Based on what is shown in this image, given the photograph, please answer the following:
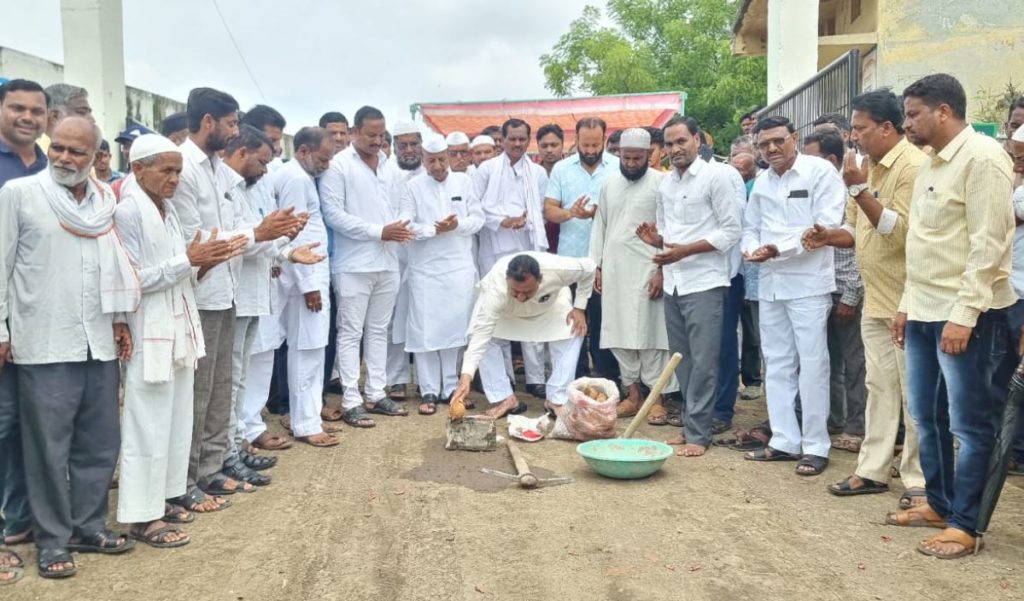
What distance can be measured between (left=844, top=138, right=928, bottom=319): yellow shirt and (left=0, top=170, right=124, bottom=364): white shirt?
152 inches

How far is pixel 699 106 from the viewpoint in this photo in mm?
28000

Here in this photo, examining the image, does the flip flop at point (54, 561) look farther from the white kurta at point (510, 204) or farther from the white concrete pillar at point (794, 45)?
the white concrete pillar at point (794, 45)

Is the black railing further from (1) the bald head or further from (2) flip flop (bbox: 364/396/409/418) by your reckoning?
(2) flip flop (bbox: 364/396/409/418)

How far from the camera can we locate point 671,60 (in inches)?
1222

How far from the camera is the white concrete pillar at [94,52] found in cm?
1109

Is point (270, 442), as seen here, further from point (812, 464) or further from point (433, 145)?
point (812, 464)

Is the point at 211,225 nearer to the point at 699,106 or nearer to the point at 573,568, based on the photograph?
the point at 573,568

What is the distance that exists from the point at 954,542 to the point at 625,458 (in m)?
1.76

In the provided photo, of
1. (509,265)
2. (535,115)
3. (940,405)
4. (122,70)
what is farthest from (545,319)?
(535,115)

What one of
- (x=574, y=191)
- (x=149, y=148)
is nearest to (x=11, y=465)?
(x=149, y=148)

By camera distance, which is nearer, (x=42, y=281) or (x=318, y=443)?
(x=42, y=281)

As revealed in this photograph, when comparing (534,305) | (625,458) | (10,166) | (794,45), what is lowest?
(625,458)

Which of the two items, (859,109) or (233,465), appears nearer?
(859,109)

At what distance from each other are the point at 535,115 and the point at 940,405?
14.4 m
